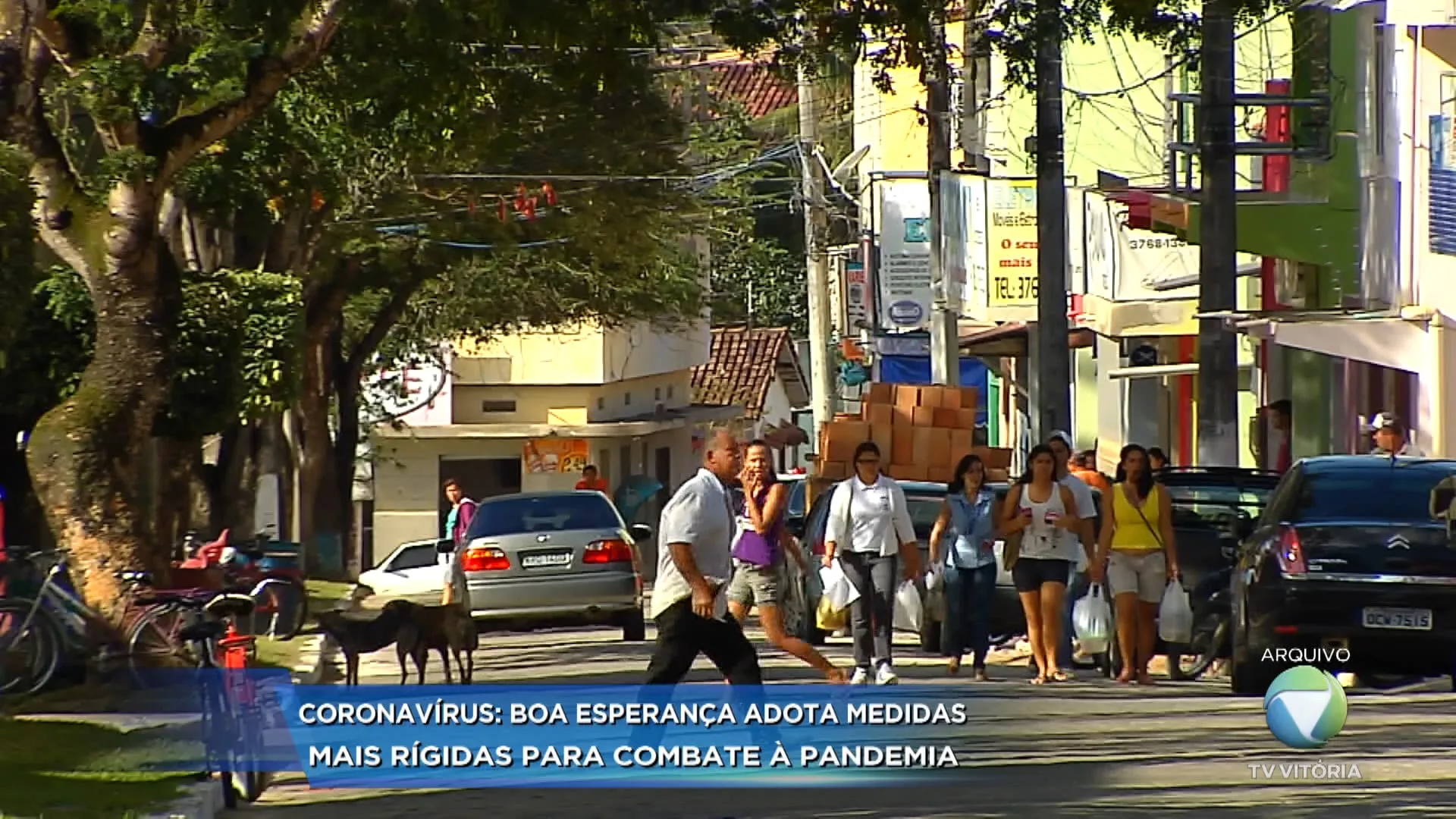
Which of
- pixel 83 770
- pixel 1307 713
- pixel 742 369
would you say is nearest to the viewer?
pixel 83 770

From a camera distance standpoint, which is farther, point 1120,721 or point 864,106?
point 864,106

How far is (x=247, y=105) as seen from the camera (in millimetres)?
17438

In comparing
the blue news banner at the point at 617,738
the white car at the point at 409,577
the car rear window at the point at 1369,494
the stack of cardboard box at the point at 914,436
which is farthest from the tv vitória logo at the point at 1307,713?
the white car at the point at 409,577

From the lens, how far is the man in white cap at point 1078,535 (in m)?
17.1

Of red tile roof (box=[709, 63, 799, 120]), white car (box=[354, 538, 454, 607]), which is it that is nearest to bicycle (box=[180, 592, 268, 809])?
white car (box=[354, 538, 454, 607])

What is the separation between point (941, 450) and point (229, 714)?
43.9 feet

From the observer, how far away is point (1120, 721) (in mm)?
14547

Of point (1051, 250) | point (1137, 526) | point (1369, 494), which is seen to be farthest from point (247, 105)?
point (1051, 250)

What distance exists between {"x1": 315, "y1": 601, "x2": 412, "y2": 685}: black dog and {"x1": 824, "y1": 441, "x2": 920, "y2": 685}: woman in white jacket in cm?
323

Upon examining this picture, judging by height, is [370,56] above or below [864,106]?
below

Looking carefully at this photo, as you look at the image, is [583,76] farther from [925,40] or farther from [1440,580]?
[1440,580]

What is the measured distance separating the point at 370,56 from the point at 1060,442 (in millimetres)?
5878

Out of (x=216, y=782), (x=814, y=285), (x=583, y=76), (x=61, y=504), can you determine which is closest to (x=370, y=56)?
(x=583, y=76)

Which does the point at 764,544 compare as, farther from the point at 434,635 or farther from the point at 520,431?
the point at 520,431
